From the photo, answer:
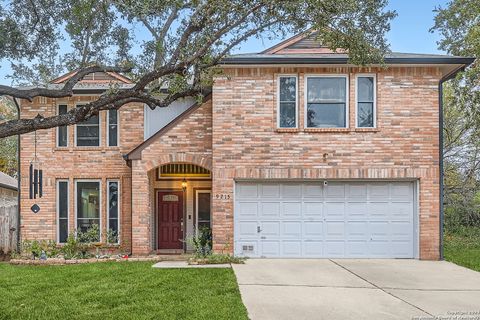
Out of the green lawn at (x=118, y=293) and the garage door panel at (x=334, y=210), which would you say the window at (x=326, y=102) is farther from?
the green lawn at (x=118, y=293)

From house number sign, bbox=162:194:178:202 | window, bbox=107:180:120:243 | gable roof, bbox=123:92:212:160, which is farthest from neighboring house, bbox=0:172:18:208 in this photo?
gable roof, bbox=123:92:212:160

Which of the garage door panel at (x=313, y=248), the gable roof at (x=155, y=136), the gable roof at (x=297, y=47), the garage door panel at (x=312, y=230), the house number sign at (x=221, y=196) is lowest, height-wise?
the garage door panel at (x=313, y=248)

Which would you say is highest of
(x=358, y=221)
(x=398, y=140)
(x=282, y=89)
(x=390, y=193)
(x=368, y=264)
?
(x=282, y=89)

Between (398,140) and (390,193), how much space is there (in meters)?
1.64

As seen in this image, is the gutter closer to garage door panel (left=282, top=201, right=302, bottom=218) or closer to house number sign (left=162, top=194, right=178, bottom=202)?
garage door panel (left=282, top=201, right=302, bottom=218)

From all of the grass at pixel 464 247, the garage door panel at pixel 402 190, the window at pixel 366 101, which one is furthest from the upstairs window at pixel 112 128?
the grass at pixel 464 247

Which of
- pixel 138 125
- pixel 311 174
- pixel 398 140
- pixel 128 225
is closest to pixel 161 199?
pixel 128 225

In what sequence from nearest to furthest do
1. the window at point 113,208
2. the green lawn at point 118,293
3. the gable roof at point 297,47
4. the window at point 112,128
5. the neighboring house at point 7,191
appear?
1. the green lawn at point 118,293
2. the gable roof at point 297,47
3. the window at point 113,208
4. the window at point 112,128
5. the neighboring house at point 7,191

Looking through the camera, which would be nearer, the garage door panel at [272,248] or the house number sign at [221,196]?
the house number sign at [221,196]

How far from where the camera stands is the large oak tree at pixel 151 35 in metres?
7.66

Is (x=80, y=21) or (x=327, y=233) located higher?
(x=80, y=21)

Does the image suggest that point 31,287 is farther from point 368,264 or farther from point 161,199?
point 368,264

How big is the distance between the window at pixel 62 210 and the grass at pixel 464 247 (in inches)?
480

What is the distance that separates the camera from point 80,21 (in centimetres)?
839
